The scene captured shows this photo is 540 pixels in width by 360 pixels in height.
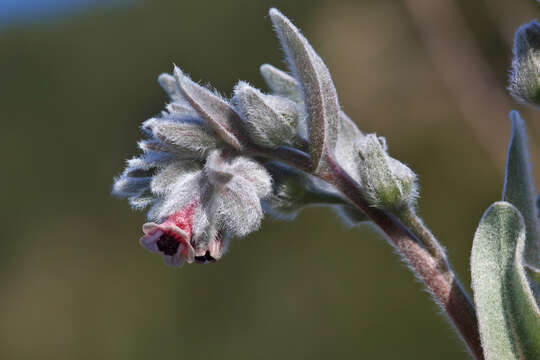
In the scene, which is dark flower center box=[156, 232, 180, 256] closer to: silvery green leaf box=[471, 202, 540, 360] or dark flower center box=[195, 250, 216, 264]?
dark flower center box=[195, 250, 216, 264]

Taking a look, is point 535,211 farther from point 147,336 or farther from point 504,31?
point 147,336

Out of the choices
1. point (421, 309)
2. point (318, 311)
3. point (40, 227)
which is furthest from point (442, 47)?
point (40, 227)

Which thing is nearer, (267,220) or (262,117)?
(262,117)

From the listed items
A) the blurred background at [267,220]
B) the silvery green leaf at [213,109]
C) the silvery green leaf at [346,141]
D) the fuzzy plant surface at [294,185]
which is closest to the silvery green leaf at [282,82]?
the silvery green leaf at [346,141]

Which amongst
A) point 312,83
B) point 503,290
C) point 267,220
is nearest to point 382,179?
point 312,83

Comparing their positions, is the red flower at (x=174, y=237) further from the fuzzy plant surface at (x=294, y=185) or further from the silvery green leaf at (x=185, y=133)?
the silvery green leaf at (x=185, y=133)

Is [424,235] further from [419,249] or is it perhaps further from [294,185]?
[294,185]

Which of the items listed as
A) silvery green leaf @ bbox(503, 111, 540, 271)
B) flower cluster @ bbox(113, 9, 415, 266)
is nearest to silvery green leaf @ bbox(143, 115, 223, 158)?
flower cluster @ bbox(113, 9, 415, 266)

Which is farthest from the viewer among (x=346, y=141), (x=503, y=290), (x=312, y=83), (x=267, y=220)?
(x=267, y=220)
